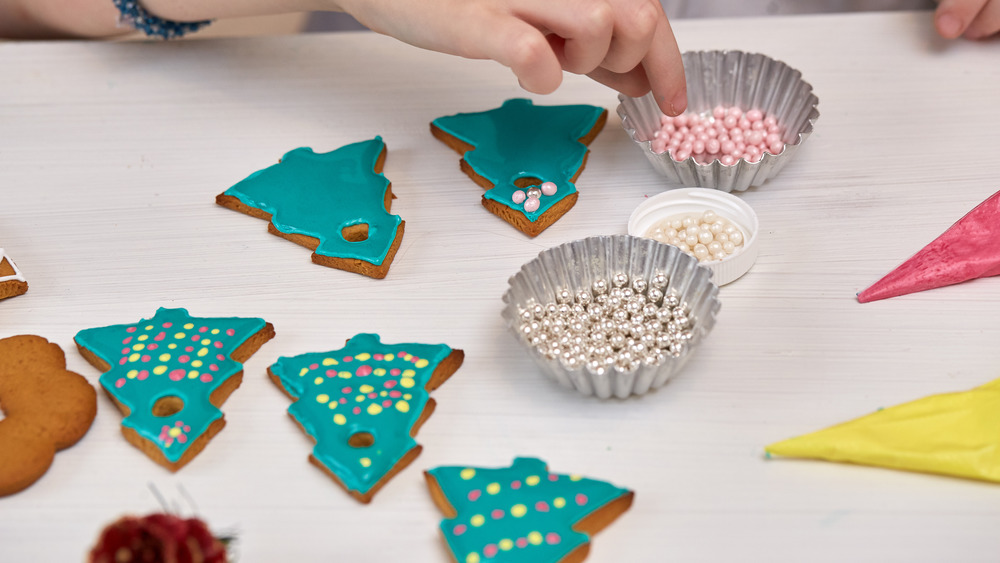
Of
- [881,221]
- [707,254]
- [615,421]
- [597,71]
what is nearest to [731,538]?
[615,421]

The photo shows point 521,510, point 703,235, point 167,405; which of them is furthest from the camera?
point 703,235

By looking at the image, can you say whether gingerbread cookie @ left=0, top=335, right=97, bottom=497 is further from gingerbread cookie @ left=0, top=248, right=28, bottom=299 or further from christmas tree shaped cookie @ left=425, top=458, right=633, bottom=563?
christmas tree shaped cookie @ left=425, top=458, right=633, bottom=563

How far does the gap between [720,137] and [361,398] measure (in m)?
0.50

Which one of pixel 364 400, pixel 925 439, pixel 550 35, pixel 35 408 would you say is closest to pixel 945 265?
pixel 925 439

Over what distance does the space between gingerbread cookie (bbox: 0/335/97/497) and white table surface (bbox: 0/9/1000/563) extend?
0.05ft

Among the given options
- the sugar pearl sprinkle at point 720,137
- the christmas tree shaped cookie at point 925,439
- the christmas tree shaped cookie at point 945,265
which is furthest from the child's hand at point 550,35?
the christmas tree shaped cookie at point 925,439

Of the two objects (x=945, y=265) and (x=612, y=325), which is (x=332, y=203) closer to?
(x=612, y=325)

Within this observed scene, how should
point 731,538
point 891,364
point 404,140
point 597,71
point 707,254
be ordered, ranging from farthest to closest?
point 404,140 → point 597,71 → point 707,254 → point 891,364 → point 731,538

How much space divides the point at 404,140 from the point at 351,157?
83 millimetres

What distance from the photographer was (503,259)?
2.80 feet

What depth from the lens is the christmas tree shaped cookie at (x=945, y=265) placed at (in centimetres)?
77

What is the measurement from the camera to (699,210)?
→ 0.89 meters

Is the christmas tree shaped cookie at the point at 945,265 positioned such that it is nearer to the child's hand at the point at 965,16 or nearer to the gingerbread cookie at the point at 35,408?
the child's hand at the point at 965,16

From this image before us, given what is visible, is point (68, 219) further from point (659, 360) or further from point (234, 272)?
point (659, 360)
